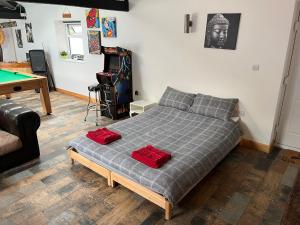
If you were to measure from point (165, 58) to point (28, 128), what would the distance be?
2.44 m

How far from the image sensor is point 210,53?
3.59 metres

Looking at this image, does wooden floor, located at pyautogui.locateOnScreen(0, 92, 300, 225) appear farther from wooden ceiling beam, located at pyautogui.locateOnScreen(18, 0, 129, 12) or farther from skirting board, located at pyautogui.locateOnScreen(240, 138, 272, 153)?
wooden ceiling beam, located at pyautogui.locateOnScreen(18, 0, 129, 12)

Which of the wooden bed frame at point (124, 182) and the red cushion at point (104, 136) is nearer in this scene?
the wooden bed frame at point (124, 182)

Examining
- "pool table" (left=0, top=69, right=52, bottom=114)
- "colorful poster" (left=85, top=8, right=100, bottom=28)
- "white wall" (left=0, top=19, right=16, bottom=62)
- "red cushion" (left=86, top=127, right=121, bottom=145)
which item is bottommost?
"red cushion" (left=86, top=127, right=121, bottom=145)

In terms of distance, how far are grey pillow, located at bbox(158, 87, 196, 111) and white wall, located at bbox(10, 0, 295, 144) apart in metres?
0.15

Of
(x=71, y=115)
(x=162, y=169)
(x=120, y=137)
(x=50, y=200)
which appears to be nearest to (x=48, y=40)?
(x=71, y=115)

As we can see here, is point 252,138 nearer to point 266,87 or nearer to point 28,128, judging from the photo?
point 266,87

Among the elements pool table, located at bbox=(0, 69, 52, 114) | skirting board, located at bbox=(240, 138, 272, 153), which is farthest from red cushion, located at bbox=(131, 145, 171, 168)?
pool table, located at bbox=(0, 69, 52, 114)

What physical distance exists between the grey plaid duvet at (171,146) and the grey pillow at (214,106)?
88 mm

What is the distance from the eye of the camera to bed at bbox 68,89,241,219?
2196mm

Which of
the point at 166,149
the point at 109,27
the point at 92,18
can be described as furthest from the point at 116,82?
the point at 166,149

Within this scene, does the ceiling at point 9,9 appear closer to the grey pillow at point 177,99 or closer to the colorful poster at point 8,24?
the colorful poster at point 8,24

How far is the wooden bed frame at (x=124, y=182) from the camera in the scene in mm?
2148

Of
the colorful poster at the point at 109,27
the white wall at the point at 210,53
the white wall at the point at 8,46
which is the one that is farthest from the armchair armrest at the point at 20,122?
the white wall at the point at 8,46
